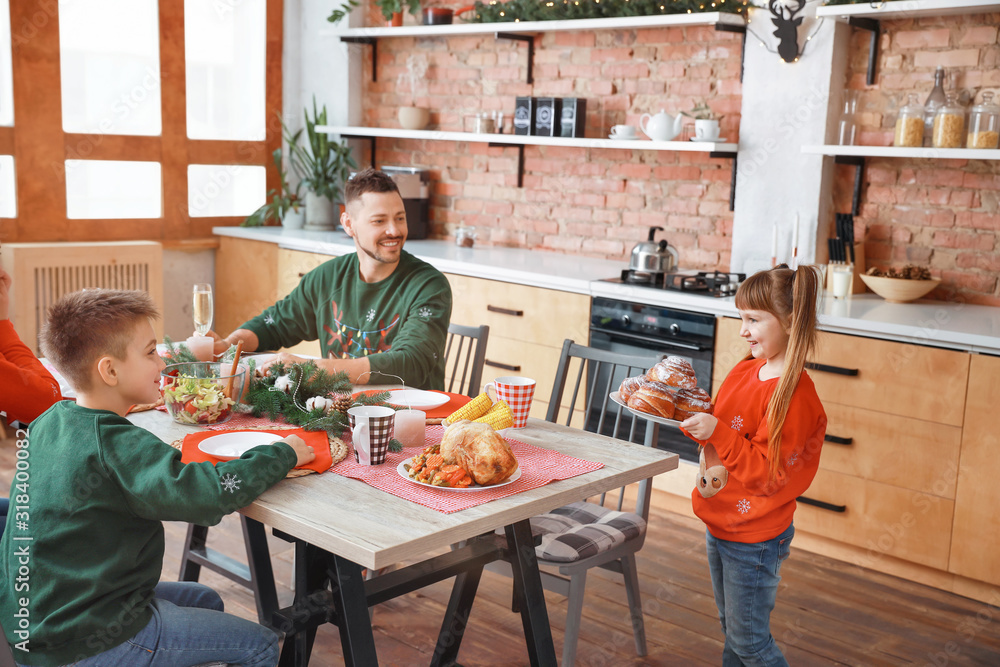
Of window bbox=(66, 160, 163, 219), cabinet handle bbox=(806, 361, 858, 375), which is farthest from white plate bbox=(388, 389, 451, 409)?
window bbox=(66, 160, 163, 219)

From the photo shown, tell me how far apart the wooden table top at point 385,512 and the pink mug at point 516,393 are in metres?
0.18

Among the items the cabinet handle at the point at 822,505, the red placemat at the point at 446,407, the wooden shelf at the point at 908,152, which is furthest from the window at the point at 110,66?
the cabinet handle at the point at 822,505

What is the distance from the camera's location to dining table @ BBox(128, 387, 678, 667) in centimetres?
139

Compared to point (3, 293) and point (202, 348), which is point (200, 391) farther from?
point (3, 293)

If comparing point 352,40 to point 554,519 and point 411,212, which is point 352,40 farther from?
point 554,519

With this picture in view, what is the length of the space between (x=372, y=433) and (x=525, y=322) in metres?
2.18

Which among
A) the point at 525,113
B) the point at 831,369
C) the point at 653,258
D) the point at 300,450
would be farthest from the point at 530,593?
the point at 525,113

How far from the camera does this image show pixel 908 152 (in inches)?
123

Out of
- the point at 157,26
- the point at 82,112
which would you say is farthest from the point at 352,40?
the point at 82,112

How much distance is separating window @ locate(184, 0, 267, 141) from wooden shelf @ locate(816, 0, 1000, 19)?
10.4 ft

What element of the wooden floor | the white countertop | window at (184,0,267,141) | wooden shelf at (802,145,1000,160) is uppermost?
window at (184,0,267,141)

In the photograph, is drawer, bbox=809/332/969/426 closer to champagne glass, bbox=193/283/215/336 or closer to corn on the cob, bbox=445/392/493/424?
corn on the cob, bbox=445/392/493/424

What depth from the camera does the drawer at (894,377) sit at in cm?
276

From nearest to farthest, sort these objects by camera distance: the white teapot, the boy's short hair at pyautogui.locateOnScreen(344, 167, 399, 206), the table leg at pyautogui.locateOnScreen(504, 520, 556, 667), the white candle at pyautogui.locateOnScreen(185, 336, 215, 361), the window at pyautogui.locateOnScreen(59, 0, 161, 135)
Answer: the table leg at pyautogui.locateOnScreen(504, 520, 556, 667)
the white candle at pyautogui.locateOnScreen(185, 336, 215, 361)
the boy's short hair at pyautogui.locateOnScreen(344, 167, 399, 206)
the white teapot
the window at pyautogui.locateOnScreen(59, 0, 161, 135)
